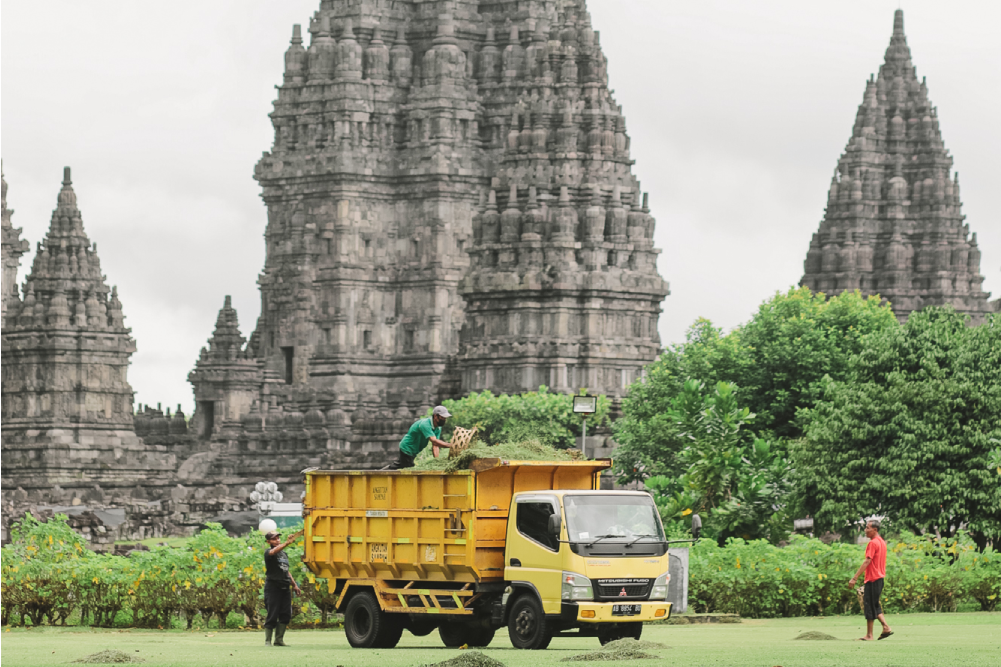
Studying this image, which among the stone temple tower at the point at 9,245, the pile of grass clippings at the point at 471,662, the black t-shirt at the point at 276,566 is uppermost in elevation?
the stone temple tower at the point at 9,245

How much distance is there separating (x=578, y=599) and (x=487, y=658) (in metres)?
4.01

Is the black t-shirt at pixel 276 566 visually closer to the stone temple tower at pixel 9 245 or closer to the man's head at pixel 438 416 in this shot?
the man's head at pixel 438 416

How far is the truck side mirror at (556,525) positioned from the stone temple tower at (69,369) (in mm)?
66742

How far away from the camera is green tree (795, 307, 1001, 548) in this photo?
47656 millimetres

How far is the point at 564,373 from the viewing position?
94688 mm

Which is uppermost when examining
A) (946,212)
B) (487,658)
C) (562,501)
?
(946,212)

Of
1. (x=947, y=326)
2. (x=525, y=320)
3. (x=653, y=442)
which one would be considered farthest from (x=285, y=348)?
(x=947, y=326)

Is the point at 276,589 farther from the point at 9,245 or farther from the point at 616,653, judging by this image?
the point at 9,245

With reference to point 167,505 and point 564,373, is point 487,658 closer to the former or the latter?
point 167,505

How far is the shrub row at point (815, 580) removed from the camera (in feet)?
127

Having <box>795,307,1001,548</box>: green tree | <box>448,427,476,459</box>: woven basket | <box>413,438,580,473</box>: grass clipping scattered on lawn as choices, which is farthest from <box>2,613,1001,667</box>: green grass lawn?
<box>795,307,1001,548</box>: green tree

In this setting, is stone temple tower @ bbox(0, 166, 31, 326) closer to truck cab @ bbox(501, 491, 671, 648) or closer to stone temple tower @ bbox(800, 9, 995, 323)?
stone temple tower @ bbox(800, 9, 995, 323)

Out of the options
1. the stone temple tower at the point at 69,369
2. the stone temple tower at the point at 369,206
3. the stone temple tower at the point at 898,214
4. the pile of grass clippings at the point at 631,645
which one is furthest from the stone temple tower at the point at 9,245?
the pile of grass clippings at the point at 631,645

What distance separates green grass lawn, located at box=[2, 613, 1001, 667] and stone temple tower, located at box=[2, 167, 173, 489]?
195ft
